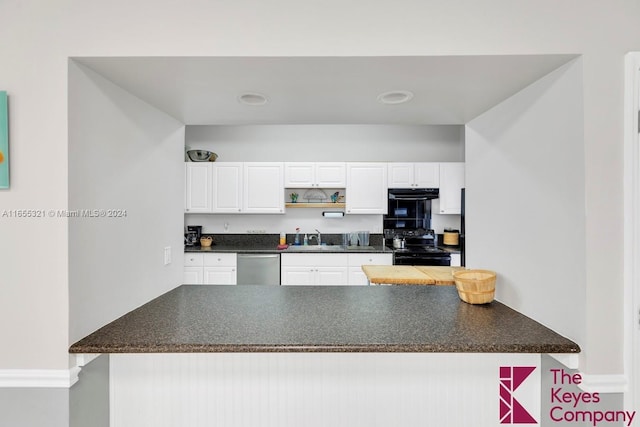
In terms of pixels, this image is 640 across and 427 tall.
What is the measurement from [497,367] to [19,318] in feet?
6.34

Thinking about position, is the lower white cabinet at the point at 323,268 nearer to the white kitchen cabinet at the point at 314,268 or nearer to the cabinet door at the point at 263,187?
the white kitchen cabinet at the point at 314,268

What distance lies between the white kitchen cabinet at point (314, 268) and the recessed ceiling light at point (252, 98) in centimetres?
274

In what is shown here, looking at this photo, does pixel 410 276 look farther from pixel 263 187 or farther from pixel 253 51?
pixel 263 187

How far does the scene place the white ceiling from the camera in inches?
44.8

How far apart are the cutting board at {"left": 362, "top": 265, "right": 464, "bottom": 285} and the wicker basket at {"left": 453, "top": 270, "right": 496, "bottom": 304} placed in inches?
18.5

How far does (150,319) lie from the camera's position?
4.54 feet

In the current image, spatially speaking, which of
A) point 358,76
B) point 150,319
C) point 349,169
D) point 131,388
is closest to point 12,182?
point 150,319

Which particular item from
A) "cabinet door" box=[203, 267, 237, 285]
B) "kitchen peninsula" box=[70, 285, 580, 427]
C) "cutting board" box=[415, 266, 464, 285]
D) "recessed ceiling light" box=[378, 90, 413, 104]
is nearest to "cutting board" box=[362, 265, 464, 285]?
"cutting board" box=[415, 266, 464, 285]

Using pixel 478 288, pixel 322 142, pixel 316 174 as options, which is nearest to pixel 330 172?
pixel 316 174

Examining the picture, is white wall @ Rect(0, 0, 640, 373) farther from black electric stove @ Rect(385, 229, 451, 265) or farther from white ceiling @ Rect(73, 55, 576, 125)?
black electric stove @ Rect(385, 229, 451, 265)

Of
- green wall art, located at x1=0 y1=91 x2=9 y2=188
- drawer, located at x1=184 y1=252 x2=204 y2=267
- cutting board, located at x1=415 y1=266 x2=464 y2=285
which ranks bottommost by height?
drawer, located at x1=184 y1=252 x2=204 y2=267

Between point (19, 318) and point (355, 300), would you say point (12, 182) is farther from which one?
point (355, 300)

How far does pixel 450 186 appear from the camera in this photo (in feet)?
14.2

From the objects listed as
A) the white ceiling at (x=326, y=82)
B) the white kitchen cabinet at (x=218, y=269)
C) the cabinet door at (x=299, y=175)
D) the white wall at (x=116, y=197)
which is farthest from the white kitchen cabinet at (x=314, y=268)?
the white ceiling at (x=326, y=82)
